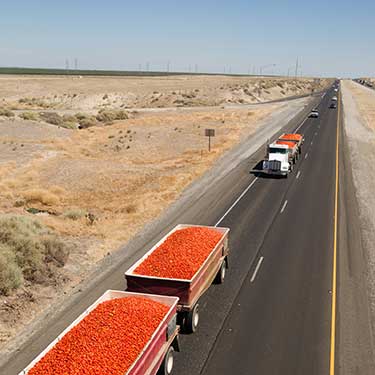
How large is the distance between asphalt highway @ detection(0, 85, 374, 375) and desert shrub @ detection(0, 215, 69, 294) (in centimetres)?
230

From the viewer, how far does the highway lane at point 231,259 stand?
43.5 ft

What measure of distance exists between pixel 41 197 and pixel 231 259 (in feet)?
55.6

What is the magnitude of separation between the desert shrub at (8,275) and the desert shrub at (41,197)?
46.3 feet

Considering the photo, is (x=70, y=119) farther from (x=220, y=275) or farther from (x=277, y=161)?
(x=220, y=275)

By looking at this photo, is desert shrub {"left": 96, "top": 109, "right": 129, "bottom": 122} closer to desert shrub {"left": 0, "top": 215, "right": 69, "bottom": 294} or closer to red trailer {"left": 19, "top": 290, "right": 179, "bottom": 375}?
desert shrub {"left": 0, "top": 215, "right": 69, "bottom": 294}

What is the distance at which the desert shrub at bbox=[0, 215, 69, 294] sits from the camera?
16453 mm

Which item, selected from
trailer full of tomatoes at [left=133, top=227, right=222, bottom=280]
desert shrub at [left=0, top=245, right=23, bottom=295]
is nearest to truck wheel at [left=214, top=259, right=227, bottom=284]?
trailer full of tomatoes at [left=133, top=227, right=222, bottom=280]

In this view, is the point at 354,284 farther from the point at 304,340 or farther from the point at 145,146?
the point at 145,146

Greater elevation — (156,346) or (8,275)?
(156,346)

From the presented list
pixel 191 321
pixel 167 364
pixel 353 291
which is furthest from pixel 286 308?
pixel 167 364

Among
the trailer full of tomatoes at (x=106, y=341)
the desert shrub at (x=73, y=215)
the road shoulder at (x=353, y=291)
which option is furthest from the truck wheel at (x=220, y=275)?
the desert shrub at (x=73, y=215)

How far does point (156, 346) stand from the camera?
1076 centimetres

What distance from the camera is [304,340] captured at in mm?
13758

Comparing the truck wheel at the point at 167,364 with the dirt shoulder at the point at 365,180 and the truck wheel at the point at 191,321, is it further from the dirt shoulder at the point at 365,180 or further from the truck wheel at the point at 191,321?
the dirt shoulder at the point at 365,180
